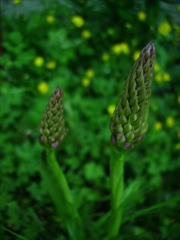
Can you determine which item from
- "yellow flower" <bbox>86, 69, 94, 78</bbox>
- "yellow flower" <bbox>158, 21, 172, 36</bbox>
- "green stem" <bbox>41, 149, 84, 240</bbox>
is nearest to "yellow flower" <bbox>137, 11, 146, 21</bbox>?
"yellow flower" <bbox>158, 21, 172, 36</bbox>

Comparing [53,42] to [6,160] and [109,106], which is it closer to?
[109,106]

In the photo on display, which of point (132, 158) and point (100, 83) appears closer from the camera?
point (132, 158)

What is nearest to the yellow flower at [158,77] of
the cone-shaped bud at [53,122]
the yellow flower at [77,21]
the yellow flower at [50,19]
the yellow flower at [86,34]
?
the yellow flower at [86,34]

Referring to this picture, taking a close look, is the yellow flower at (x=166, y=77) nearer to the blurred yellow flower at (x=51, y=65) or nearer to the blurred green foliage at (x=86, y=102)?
the blurred green foliage at (x=86, y=102)

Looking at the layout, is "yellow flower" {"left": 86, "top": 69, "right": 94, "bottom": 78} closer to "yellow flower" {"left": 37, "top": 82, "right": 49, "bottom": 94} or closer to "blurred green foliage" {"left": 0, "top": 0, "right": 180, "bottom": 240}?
"blurred green foliage" {"left": 0, "top": 0, "right": 180, "bottom": 240}

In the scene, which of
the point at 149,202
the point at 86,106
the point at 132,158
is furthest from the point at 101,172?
the point at 86,106

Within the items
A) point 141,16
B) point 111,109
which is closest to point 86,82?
point 111,109
